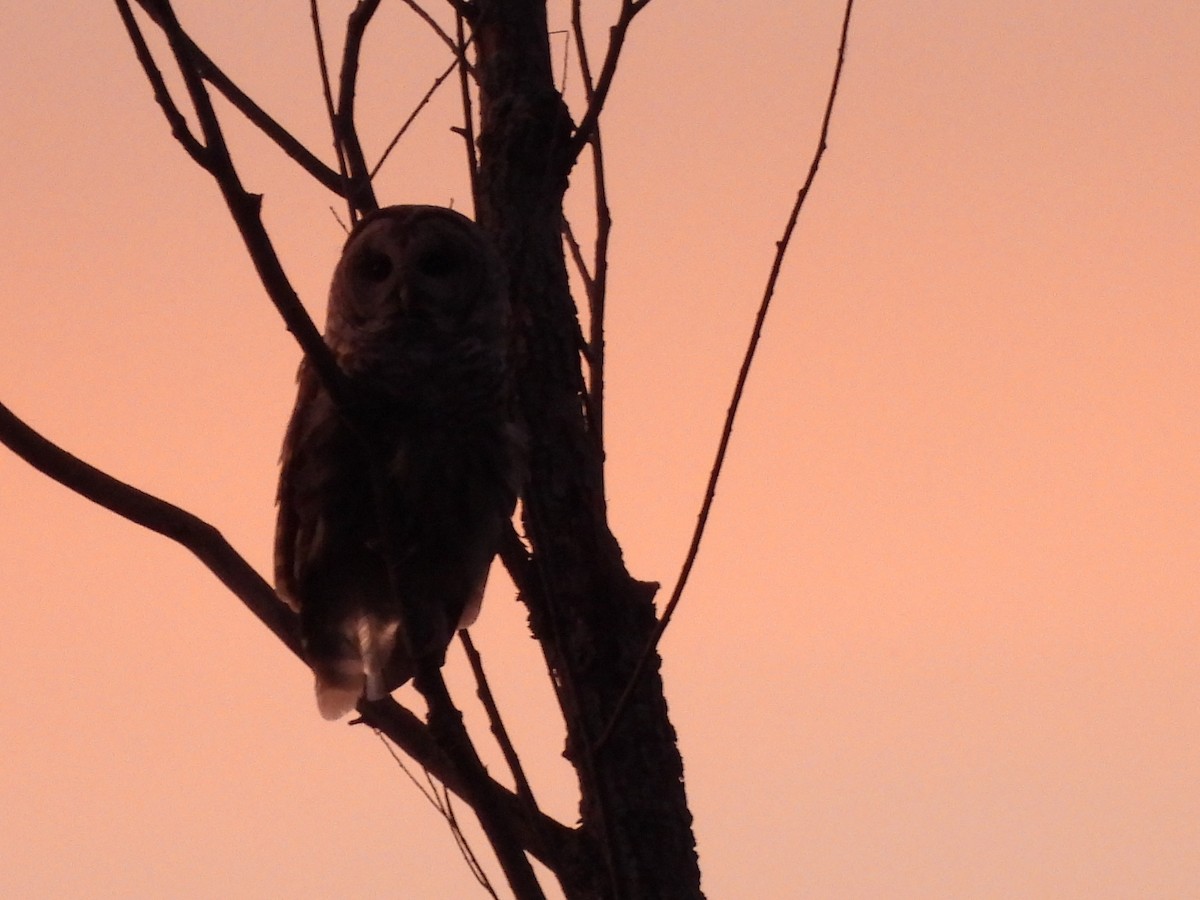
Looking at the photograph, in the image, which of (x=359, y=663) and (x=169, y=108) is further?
(x=359, y=663)

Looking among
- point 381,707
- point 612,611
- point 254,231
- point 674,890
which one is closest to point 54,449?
point 254,231

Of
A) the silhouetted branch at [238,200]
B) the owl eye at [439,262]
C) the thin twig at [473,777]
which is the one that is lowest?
the thin twig at [473,777]

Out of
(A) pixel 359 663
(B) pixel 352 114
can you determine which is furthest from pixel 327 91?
Answer: (A) pixel 359 663

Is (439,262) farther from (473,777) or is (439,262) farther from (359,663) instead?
(473,777)

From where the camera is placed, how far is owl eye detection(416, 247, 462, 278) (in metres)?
3.47

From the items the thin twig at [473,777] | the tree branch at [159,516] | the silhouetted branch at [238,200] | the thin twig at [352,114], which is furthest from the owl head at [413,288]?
the silhouetted branch at [238,200]

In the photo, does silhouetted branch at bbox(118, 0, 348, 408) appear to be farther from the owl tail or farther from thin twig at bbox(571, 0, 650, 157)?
the owl tail

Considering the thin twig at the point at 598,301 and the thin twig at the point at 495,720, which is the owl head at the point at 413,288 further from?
the thin twig at the point at 495,720

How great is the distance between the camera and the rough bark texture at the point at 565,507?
2.70 metres

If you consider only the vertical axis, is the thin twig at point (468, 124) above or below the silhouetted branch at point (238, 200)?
above

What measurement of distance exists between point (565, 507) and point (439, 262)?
2.80 ft

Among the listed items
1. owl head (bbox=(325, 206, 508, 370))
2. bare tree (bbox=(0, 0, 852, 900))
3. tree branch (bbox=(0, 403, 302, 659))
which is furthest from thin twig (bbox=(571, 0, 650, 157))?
tree branch (bbox=(0, 403, 302, 659))

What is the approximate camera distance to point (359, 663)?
11.4 ft

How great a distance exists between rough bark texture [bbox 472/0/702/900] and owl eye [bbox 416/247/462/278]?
46cm
